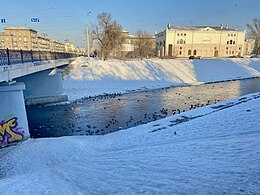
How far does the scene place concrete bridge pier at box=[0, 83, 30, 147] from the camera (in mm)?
12484

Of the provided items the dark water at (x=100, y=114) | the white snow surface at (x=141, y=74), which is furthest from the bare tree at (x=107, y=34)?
the dark water at (x=100, y=114)

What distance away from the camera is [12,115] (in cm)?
1281

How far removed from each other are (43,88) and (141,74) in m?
21.7

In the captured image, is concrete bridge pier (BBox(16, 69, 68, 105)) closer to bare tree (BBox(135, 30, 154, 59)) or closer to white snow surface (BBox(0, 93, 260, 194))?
white snow surface (BBox(0, 93, 260, 194))

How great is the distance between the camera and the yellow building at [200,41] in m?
89.1

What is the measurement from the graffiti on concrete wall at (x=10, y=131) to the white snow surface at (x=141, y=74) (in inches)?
540

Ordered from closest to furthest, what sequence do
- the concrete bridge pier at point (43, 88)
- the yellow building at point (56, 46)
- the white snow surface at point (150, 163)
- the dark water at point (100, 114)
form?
the white snow surface at point (150, 163) → the dark water at point (100, 114) → the concrete bridge pier at point (43, 88) → the yellow building at point (56, 46)

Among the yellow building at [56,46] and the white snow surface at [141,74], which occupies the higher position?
the yellow building at [56,46]

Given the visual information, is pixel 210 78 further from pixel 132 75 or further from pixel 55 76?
pixel 55 76

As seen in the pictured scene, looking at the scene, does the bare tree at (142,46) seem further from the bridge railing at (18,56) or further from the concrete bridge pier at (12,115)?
the concrete bridge pier at (12,115)

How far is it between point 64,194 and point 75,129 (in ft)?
35.2

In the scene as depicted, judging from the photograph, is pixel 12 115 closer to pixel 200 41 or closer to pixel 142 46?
pixel 142 46

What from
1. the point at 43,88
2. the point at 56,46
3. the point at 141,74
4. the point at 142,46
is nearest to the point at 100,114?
the point at 43,88

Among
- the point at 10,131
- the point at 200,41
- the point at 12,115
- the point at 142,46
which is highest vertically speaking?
the point at 200,41
